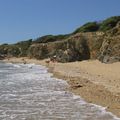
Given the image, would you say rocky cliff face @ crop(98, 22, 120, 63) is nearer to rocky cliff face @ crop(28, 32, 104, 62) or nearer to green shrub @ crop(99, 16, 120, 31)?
rocky cliff face @ crop(28, 32, 104, 62)

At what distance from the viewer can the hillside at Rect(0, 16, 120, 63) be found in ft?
169

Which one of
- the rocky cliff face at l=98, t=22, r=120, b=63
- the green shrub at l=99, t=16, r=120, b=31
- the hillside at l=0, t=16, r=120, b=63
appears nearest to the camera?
the rocky cliff face at l=98, t=22, r=120, b=63

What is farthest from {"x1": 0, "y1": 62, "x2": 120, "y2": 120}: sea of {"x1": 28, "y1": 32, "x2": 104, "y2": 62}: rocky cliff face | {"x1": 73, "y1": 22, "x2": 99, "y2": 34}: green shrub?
{"x1": 73, "y1": 22, "x2": 99, "y2": 34}: green shrub

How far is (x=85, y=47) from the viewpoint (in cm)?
7012

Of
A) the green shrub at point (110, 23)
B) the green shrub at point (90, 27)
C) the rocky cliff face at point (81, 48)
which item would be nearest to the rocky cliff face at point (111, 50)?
the rocky cliff face at point (81, 48)

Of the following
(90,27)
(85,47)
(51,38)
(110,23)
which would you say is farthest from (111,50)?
(51,38)

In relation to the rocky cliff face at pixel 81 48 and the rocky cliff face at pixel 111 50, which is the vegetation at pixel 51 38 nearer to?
the rocky cliff face at pixel 81 48

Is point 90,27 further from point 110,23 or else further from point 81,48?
point 81,48

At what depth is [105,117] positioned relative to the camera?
14.1 meters

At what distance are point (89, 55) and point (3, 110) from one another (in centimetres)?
5281

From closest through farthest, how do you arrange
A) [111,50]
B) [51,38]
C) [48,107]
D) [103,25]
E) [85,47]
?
[48,107], [111,50], [85,47], [103,25], [51,38]

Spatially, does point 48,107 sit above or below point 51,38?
below

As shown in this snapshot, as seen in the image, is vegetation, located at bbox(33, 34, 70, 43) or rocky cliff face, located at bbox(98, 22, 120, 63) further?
vegetation, located at bbox(33, 34, 70, 43)

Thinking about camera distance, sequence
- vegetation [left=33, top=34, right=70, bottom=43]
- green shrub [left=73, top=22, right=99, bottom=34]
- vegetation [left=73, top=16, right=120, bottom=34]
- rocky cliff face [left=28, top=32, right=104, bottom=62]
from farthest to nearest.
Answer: vegetation [left=33, top=34, right=70, bottom=43] → green shrub [left=73, top=22, right=99, bottom=34] → vegetation [left=73, top=16, right=120, bottom=34] → rocky cliff face [left=28, top=32, right=104, bottom=62]
